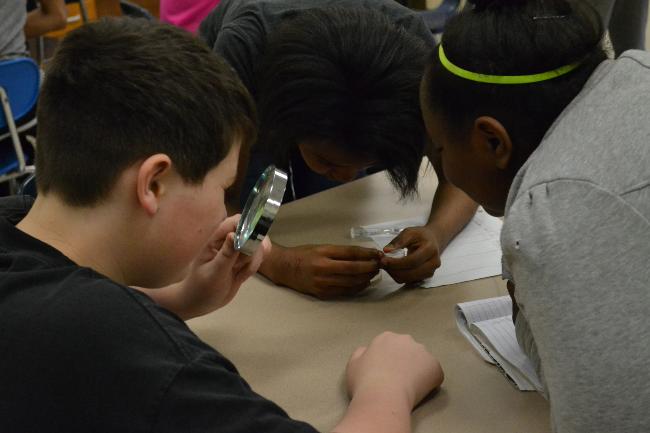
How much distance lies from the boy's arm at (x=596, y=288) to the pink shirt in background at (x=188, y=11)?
5.93 feet

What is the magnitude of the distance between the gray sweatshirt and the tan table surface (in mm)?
166

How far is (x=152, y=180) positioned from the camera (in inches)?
34.4

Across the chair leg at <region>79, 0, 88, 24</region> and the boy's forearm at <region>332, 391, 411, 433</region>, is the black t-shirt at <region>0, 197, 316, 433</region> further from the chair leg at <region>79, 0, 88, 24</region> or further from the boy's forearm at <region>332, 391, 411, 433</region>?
the chair leg at <region>79, 0, 88, 24</region>

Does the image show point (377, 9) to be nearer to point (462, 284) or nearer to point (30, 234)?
point (462, 284)

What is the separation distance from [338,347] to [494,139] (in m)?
0.38

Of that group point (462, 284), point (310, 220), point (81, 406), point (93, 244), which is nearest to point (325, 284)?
point (462, 284)

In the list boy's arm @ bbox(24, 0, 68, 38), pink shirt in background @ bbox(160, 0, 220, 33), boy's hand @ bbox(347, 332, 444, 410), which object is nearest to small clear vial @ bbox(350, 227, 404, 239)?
boy's hand @ bbox(347, 332, 444, 410)

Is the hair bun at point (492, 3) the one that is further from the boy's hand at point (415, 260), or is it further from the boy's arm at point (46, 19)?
the boy's arm at point (46, 19)

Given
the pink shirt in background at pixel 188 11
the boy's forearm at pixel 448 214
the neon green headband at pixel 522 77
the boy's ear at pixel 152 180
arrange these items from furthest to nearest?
the pink shirt in background at pixel 188 11
the boy's forearm at pixel 448 214
the neon green headband at pixel 522 77
the boy's ear at pixel 152 180

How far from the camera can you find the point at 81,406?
747 mm

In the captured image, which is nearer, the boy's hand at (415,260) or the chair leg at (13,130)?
the boy's hand at (415,260)

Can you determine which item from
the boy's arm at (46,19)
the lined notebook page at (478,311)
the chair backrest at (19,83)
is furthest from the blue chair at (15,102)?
Answer: the lined notebook page at (478,311)

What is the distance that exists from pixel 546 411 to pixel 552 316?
235mm

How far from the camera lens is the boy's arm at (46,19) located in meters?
3.64
